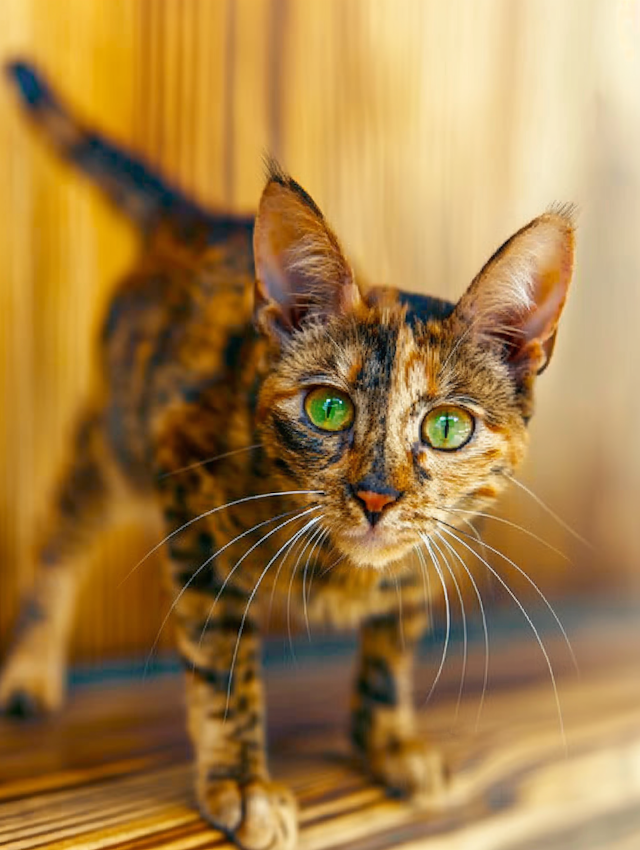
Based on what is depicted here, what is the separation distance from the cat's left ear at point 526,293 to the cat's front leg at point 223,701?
0.32m

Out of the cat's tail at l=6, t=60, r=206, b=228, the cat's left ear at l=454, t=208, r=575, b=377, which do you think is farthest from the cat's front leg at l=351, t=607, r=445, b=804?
the cat's tail at l=6, t=60, r=206, b=228

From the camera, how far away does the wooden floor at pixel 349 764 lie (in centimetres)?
77

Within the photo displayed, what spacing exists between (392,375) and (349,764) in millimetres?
446

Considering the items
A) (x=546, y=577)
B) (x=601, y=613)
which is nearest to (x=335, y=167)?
(x=546, y=577)

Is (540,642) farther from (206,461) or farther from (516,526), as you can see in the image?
(206,461)

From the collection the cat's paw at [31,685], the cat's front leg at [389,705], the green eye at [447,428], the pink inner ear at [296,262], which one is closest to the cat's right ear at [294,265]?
the pink inner ear at [296,262]

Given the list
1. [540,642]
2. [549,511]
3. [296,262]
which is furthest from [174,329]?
[540,642]

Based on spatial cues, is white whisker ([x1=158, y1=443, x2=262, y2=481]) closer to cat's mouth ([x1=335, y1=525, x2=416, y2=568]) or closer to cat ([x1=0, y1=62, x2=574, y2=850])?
cat ([x1=0, y1=62, x2=574, y2=850])

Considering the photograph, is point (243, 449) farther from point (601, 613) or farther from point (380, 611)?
point (601, 613)

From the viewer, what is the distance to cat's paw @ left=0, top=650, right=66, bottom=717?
1013mm

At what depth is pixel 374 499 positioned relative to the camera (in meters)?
0.62

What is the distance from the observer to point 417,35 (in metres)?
0.87

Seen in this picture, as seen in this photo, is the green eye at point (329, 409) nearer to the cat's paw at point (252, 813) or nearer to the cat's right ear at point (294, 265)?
the cat's right ear at point (294, 265)

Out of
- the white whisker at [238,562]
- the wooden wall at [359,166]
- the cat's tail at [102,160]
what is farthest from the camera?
the cat's tail at [102,160]
